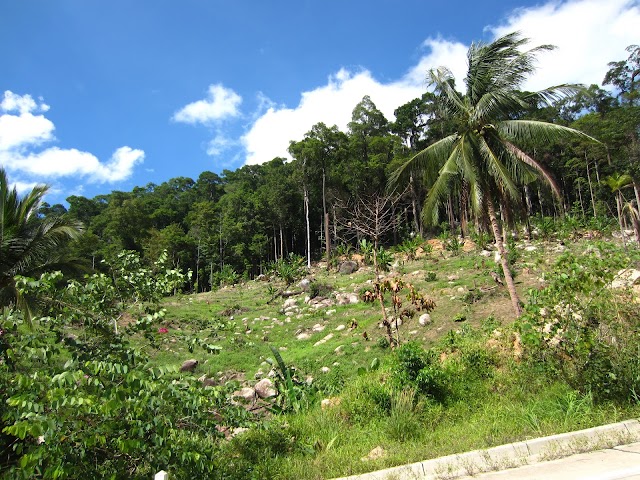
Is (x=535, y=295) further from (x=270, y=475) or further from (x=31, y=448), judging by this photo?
(x=31, y=448)

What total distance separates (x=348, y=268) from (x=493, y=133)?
17.7 metres

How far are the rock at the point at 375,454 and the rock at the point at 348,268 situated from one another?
2152cm

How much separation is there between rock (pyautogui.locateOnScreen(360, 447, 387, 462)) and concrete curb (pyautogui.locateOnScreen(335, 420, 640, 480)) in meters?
0.53

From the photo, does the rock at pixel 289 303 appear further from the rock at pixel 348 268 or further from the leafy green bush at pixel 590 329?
the leafy green bush at pixel 590 329

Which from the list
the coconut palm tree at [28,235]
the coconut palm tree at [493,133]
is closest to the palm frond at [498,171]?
the coconut palm tree at [493,133]

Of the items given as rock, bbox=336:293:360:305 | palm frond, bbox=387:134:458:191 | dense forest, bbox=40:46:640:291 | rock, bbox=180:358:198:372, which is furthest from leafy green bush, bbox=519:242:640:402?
dense forest, bbox=40:46:640:291

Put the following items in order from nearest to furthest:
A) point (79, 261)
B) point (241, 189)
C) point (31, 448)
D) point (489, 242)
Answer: point (31, 448) < point (79, 261) < point (489, 242) < point (241, 189)

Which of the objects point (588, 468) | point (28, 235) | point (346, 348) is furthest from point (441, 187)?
point (28, 235)

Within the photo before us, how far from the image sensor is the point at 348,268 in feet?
86.6

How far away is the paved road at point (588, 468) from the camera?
9.71ft

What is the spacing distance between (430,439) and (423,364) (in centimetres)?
154

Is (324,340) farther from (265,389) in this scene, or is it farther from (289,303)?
(289,303)

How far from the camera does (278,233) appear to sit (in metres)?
44.8

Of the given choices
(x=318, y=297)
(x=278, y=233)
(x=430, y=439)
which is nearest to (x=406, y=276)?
(x=318, y=297)
